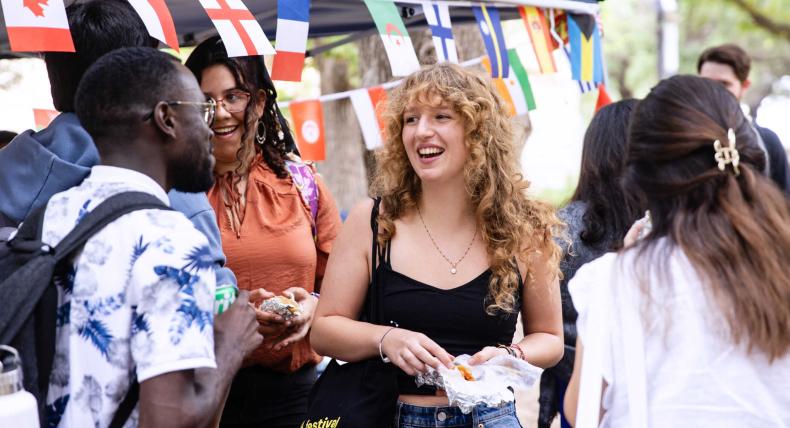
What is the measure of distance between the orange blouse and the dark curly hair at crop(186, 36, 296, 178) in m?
0.05

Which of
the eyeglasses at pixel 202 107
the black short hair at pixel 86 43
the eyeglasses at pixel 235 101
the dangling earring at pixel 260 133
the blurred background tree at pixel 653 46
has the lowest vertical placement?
the blurred background tree at pixel 653 46

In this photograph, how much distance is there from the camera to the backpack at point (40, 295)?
2020mm

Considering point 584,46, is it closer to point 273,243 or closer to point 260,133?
point 260,133

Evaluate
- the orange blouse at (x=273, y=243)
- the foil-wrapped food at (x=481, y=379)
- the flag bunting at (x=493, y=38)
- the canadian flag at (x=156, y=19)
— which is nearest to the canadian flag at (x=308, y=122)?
the flag bunting at (x=493, y=38)

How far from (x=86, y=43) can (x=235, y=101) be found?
0.88 meters

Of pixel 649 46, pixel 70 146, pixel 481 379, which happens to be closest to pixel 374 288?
pixel 481 379

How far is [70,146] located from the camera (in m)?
2.55

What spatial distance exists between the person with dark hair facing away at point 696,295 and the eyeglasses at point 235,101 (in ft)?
5.83

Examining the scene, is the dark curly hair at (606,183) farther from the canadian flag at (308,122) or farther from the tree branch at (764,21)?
the tree branch at (764,21)

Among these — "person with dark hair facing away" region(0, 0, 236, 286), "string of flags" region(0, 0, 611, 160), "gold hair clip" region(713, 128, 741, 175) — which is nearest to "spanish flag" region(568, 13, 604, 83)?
"string of flags" region(0, 0, 611, 160)

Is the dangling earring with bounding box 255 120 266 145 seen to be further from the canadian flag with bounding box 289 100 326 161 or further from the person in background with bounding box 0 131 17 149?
the canadian flag with bounding box 289 100 326 161

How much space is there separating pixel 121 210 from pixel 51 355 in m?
0.36

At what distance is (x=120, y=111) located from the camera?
7.18 feet

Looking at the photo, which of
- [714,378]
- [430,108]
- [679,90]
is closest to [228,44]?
[430,108]
